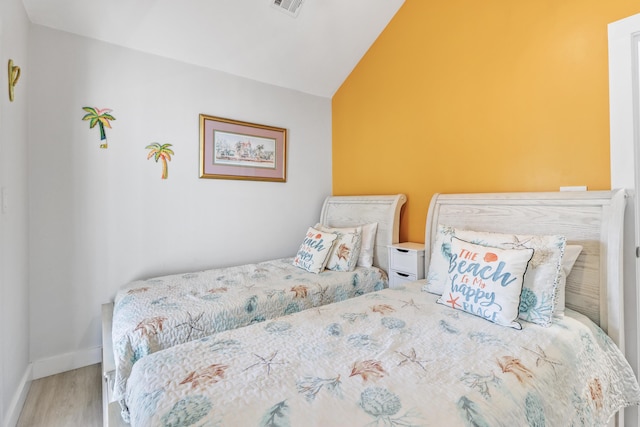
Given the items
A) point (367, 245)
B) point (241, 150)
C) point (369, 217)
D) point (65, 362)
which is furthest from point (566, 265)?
point (65, 362)

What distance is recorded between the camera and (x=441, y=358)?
38.9 inches

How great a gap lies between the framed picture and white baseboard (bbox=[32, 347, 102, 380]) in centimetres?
153

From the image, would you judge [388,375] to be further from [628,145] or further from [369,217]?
[369,217]

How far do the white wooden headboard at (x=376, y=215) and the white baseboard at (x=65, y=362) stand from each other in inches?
84.5

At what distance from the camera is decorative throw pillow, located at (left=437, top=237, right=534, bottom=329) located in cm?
126

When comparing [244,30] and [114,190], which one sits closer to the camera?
[114,190]

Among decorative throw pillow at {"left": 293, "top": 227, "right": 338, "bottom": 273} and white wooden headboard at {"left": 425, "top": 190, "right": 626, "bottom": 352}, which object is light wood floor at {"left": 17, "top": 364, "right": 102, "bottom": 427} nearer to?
decorative throw pillow at {"left": 293, "top": 227, "right": 338, "bottom": 273}

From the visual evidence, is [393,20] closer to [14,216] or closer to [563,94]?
[563,94]

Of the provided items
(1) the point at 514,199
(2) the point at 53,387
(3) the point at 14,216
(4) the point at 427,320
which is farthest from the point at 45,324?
(1) the point at 514,199

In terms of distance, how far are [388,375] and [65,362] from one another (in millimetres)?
2322

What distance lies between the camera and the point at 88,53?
206cm

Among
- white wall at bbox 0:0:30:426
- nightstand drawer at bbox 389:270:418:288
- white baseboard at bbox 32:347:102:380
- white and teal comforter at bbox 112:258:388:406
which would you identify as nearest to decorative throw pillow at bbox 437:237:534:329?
nightstand drawer at bbox 389:270:418:288

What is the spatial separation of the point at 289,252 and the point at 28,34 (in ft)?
8.18

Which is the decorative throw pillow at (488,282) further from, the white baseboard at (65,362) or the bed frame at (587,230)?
the white baseboard at (65,362)
